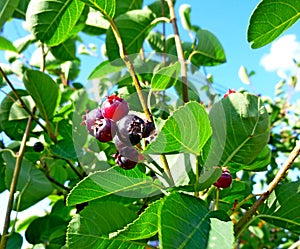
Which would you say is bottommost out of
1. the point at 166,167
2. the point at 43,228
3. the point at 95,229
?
the point at 43,228

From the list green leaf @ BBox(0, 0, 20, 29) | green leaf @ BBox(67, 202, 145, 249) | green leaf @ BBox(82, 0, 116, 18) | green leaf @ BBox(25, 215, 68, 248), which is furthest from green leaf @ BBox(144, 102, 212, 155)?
green leaf @ BBox(25, 215, 68, 248)

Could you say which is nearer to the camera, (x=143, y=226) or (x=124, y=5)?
(x=143, y=226)

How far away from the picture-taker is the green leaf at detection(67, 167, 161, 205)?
2.50 feet

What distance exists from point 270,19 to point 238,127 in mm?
214

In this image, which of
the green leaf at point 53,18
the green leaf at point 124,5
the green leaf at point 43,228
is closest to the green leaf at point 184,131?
the green leaf at point 53,18

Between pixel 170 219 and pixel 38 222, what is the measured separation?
1.11 meters

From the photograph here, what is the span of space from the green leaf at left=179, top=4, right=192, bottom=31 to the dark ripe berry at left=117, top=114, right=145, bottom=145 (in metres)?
1.49

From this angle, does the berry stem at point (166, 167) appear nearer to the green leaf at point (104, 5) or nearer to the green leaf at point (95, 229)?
the green leaf at point (95, 229)

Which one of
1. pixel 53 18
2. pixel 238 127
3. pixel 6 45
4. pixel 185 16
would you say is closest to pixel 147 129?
pixel 238 127

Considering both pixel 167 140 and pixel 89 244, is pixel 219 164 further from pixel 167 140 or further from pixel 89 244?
pixel 89 244

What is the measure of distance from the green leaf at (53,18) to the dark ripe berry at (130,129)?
45cm

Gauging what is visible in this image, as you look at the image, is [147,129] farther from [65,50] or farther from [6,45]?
[6,45]

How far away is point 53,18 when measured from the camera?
1.12m

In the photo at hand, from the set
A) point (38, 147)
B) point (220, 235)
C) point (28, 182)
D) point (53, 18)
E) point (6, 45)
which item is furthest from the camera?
point (6, 45)
